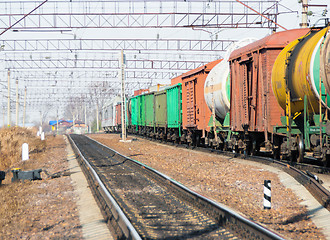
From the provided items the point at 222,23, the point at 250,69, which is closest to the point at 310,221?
the point at 250,69

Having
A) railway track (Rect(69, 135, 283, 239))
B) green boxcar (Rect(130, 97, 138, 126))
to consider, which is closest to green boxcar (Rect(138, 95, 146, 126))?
green boxcar (Rect(130, 97, 138, 126))

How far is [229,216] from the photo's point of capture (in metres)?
6.65

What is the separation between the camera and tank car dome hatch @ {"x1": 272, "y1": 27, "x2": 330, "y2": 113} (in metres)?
10.6

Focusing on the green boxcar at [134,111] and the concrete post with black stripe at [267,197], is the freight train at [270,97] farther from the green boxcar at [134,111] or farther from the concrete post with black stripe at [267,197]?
the green boxcar at [134,111]

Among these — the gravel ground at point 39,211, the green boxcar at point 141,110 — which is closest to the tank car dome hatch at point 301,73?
the gravel ground at point 39,211

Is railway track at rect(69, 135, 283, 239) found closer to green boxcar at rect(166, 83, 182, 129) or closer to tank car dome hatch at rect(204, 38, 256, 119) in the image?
tank car dome hatch at rect(204, 38, 256, 119)

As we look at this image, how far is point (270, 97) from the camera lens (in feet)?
44.5

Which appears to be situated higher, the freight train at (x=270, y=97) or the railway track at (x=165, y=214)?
the freight train at (x=270, y=97)

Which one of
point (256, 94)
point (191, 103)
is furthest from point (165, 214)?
point (191, 103)

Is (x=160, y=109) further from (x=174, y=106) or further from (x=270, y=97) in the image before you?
(x=270, y=97)

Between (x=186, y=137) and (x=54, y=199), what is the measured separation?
15.4 m

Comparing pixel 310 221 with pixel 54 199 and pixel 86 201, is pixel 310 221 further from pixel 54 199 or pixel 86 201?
pixel 54 199

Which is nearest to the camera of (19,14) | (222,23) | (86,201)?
(86,201)

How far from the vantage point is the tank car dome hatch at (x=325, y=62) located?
9860mm
